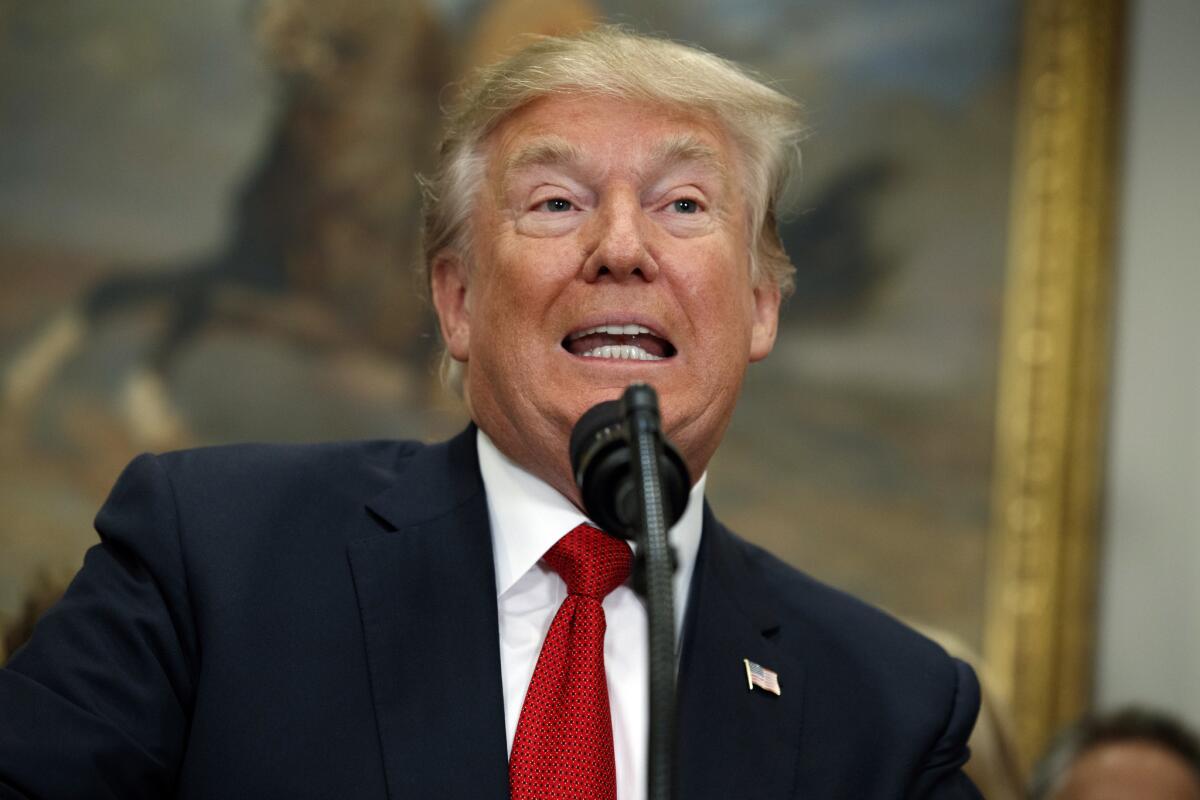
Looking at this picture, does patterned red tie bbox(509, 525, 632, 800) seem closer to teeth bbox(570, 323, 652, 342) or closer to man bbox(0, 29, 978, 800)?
man bbox(0, 29, 978, 800)

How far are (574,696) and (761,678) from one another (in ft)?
1.27

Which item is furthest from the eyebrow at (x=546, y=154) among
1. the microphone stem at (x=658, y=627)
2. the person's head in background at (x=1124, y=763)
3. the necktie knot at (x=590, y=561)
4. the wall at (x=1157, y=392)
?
the wall at (x=1157, y=392)

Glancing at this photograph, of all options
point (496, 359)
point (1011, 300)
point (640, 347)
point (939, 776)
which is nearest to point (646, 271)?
point (640, 347)

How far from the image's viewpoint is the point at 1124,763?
3.68 m

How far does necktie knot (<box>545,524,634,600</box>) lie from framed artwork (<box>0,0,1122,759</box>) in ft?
7.56

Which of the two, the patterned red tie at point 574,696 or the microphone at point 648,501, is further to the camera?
the patterned red tie at point 574,696

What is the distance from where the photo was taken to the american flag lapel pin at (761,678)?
2182 mm

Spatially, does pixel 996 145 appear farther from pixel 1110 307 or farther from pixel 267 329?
pixel 267 329

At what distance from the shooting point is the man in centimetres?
187

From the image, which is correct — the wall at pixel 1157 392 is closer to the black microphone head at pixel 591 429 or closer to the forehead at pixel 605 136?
the forehead at pixel 605 136

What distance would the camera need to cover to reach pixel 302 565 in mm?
2047

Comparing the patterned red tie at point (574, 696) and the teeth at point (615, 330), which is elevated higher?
the teeth at point (615, 330)

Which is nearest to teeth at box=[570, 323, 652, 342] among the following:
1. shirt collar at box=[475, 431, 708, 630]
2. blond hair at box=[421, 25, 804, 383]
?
shirt collar at box=[475, 431, 708, 630]

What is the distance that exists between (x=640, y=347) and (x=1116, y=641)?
11.9 ft
